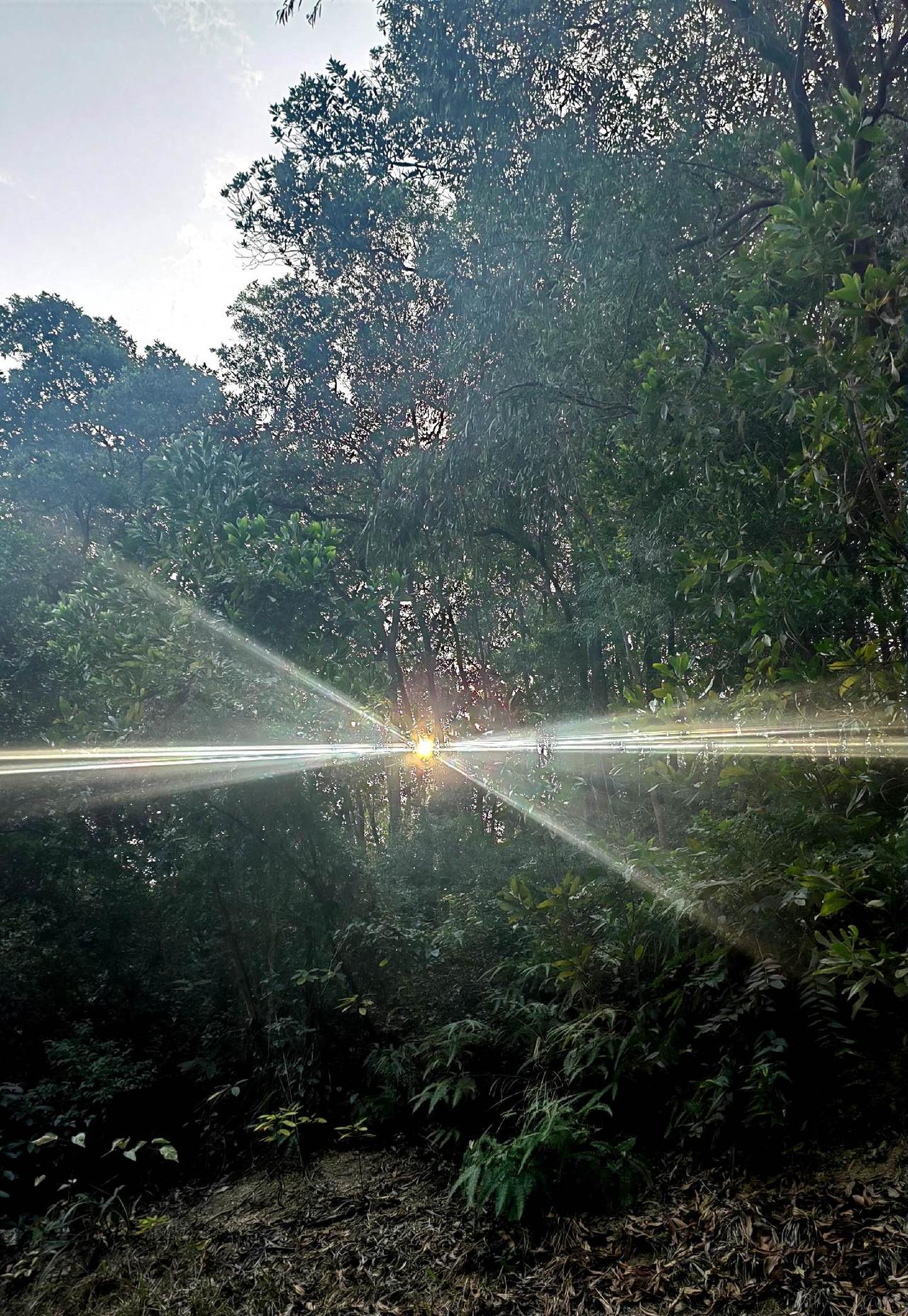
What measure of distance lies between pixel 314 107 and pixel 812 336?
29.9 feet

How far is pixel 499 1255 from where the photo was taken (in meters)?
3.76

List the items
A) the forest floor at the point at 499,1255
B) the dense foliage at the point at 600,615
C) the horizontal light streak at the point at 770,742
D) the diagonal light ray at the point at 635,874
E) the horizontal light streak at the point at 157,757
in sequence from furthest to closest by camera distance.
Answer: the horizontal light streak at the point at 157,757
the diagonal light ray at the point at 635,874
the dense foliage at the point at 600,615
the horizontal light streak at the point at 770,742
the forest floor at the point at 499,1255

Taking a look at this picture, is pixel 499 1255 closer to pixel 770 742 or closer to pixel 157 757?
pixel 770 742

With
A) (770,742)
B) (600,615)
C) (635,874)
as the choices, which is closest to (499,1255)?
(635,874)

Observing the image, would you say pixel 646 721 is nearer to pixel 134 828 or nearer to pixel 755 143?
pixel 755 143

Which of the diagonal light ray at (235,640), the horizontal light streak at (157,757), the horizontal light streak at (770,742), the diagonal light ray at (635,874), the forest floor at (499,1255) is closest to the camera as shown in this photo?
the forest floor at (499,1255)

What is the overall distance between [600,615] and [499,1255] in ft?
26.9

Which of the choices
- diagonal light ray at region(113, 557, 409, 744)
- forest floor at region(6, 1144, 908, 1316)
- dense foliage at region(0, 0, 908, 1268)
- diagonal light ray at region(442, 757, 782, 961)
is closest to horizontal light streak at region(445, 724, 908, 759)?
dense foliage at region(0, 0, 908, 1268)

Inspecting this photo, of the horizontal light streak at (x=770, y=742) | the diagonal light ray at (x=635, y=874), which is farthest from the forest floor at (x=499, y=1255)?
the horizontal light streak at (x=770, y=742)

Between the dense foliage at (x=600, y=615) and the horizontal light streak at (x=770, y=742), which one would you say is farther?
the dense foliage at (x=600, y=615)

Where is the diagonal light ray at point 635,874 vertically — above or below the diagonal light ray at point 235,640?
below

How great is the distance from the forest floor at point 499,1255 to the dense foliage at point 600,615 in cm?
25

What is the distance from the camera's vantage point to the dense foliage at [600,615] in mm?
3498

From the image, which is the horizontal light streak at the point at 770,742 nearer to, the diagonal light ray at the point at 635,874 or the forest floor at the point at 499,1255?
the diagonal light ray at the point at 635,874
